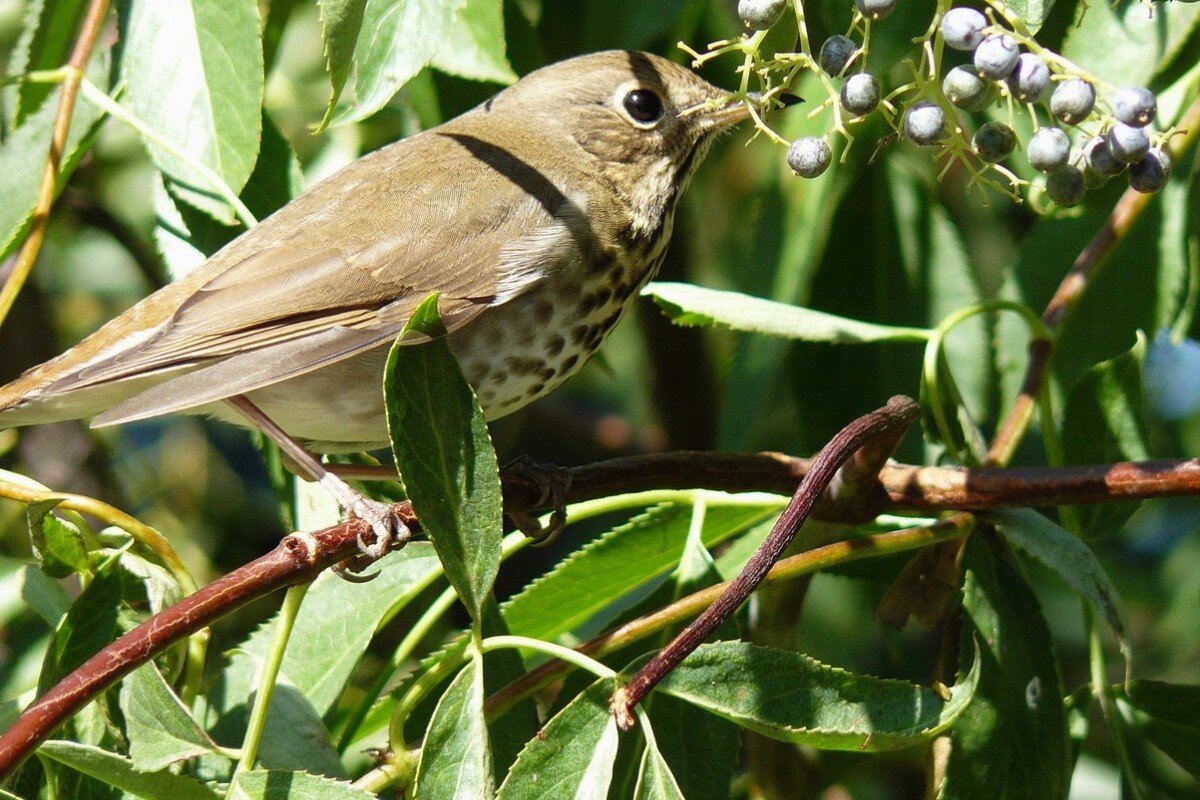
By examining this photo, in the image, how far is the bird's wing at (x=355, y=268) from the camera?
2.92m

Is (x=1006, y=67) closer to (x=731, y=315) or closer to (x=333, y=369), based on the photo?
(x=731, y=315)

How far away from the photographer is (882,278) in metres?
3.59

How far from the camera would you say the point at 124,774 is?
1895 millimetres

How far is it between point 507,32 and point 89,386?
1.25 m

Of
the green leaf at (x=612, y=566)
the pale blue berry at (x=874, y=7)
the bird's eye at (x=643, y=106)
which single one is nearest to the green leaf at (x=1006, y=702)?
the green leaf at (x=612, y=566)

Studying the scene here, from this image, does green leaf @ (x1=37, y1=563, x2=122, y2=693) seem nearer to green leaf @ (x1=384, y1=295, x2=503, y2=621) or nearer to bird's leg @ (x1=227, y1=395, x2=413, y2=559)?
bird's leg @ (x1=227, y1=395, x2=413, y2=559)

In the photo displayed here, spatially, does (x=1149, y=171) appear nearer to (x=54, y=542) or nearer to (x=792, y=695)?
(x=792, y=695)

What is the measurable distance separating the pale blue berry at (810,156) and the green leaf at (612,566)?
2.34 feet

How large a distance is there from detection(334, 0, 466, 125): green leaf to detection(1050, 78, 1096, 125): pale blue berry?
91cm

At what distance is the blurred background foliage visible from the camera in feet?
10.2

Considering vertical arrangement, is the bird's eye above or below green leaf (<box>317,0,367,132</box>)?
below

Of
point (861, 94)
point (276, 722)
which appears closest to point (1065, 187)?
point (861, 94)

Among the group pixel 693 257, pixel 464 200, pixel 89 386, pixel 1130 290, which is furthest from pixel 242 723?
pixel 693 257

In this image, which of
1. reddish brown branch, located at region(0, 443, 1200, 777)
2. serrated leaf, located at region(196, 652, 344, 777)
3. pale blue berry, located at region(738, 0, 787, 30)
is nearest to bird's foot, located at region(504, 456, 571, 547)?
reddish brown branch, located at region(0, 443, 1200, 777)
